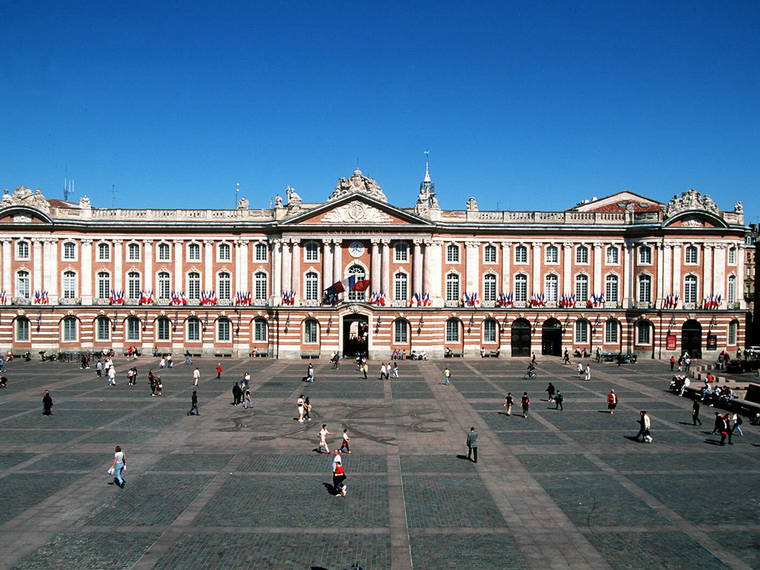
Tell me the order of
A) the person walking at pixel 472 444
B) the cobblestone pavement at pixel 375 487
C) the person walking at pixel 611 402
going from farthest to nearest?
1. the person walking at pixel 611 402
2. the person walking at pixel 472 444
3. the cobblestone pavement at pixel 375 487

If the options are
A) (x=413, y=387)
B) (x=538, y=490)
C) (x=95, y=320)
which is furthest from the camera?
(x=95, y=320)

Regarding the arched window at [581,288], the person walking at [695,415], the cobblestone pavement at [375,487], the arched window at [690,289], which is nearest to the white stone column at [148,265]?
the cobblestone pavement at [375,487]

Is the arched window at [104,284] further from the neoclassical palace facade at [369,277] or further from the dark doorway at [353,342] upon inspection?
the dark doorway at [353,342]

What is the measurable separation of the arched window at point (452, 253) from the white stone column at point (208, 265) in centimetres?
2714

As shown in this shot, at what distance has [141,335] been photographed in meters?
78.6

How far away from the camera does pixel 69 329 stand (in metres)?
77.8

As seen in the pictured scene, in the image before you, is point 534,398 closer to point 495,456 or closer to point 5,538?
point 495,456

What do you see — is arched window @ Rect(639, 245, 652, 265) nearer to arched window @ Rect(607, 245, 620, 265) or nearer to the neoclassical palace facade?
the neoclassical palace facade

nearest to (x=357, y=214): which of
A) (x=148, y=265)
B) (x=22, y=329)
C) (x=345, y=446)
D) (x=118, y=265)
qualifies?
(x=148, y=265)

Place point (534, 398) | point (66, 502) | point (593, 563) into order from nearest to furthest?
point (593, 563), point (66, 502), point (534, 398)

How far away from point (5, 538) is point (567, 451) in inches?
972

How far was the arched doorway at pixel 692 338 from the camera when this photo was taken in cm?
7738

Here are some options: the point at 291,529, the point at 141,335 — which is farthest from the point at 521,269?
the point at 291,529

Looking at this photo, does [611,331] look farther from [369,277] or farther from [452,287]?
Answer: [369,277]
